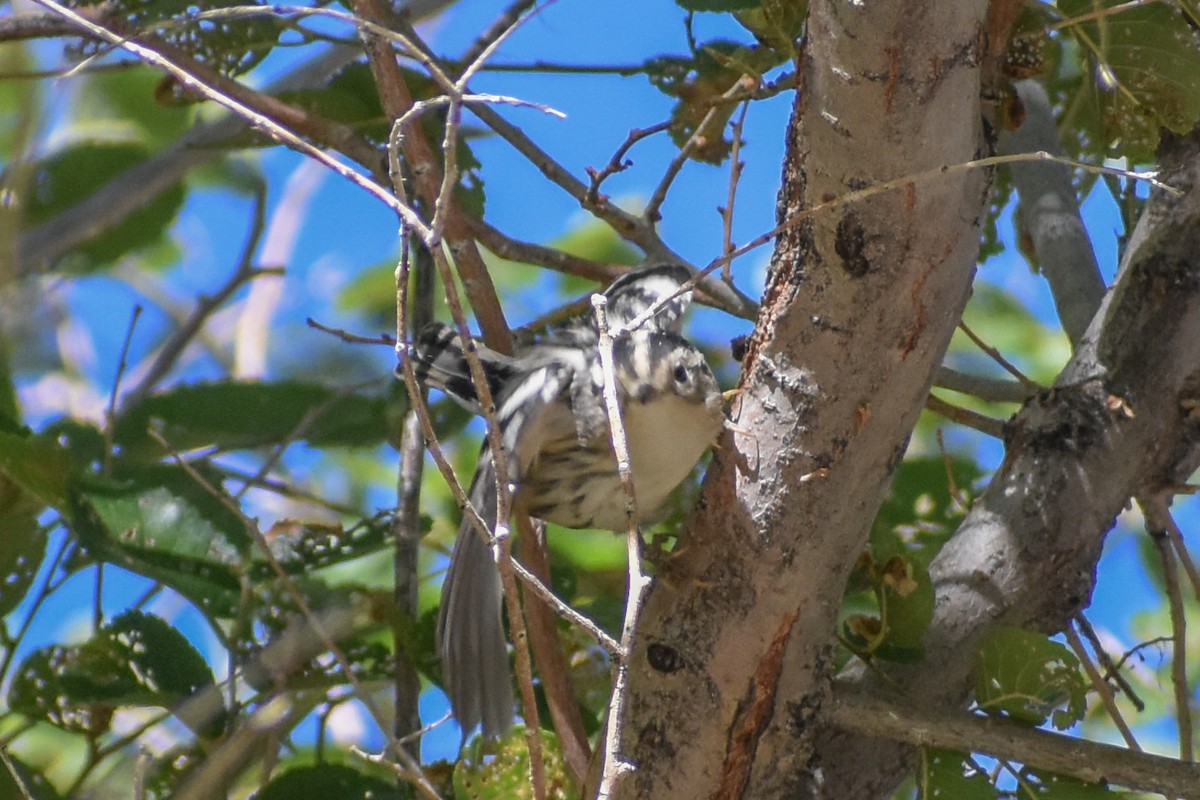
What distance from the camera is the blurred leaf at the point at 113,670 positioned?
5.94 ft

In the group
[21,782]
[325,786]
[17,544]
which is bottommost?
[21,782]

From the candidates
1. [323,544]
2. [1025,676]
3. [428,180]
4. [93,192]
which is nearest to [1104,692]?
[1025,676]

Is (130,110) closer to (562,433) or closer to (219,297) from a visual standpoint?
(219,297)

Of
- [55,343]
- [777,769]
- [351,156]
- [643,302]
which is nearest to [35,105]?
[351,156]

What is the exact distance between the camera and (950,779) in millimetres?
1425

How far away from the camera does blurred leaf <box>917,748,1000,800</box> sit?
1.41m

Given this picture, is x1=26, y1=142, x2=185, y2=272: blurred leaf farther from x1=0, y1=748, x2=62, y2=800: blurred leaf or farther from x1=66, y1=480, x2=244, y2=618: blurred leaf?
x1=0, y1=748, x2=62, y2=800: blurred leaf

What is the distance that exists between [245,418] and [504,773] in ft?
2.92

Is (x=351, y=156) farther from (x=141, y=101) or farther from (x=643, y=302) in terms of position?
(x=141, y=101)

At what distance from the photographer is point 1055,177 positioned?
2.13m

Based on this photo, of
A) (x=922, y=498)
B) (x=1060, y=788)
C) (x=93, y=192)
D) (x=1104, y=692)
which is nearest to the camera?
(x=1060, y=788)

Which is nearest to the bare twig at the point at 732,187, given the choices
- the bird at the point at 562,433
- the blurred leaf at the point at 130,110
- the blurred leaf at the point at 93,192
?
the bird at the point at 562,433

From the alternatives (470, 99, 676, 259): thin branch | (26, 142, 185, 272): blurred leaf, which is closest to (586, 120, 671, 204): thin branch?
(470, 99, 676, 259): thin branch

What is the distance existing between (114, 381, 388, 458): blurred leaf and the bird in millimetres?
492
